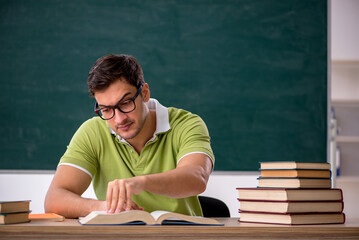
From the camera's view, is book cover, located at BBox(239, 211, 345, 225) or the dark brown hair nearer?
book cover, located at BBox(239, 211, 345, 225)

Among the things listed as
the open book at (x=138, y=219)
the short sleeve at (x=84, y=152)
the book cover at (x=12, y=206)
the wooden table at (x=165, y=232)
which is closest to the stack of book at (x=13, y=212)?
the book cover at (x=12, y=206)

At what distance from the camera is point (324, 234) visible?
117 cm

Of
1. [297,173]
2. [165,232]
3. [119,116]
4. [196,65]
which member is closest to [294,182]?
[297,173]

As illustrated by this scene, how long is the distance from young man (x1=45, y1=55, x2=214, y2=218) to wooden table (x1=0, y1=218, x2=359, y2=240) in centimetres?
40

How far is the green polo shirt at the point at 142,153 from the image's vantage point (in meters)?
1.89

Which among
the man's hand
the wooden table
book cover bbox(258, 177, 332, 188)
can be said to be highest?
book cover bbox(258, 177, 332, 188)

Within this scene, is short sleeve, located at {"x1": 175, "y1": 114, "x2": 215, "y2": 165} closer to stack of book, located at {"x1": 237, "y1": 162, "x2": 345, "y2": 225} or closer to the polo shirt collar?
the polo shirt collar

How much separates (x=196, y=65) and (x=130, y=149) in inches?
58.6

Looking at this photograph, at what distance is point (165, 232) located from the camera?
3.64ft

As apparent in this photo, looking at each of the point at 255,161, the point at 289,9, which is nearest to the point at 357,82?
the point at 289,9

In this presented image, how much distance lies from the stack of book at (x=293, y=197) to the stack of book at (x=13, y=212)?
27.4 inches

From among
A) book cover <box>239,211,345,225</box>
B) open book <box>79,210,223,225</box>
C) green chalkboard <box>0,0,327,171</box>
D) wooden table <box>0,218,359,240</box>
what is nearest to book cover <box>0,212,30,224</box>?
wooden table <box>0,218,359,240</box>

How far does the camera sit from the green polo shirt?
1.89 metres

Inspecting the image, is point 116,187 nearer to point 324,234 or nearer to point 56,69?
point 324,234
